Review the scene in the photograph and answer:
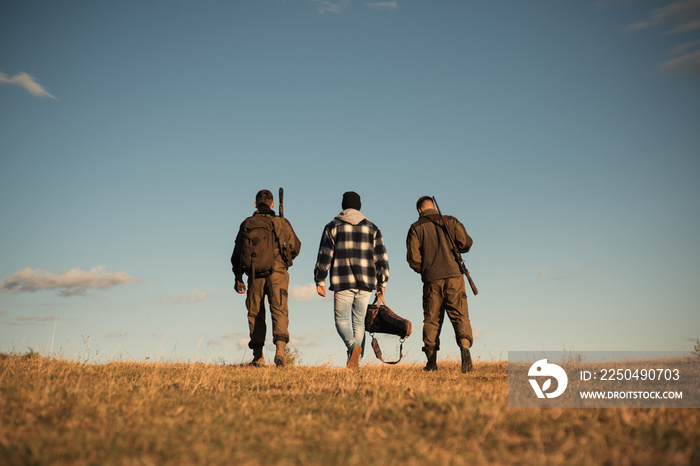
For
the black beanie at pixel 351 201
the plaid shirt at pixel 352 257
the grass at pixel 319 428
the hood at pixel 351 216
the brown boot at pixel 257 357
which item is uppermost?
the black beanie at pixel 351 201

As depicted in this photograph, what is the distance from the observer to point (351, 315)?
9281mm

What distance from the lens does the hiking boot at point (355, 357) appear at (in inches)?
353

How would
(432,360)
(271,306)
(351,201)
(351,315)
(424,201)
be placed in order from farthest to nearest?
(424,201) < (351,201) < (271,306) < (432,360) < (351,315)

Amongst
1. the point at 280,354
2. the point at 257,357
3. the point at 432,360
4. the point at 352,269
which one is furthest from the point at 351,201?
the point at 257,357

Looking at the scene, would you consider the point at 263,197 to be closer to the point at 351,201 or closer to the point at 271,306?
the point at 351,201

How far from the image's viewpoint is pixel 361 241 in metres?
9.35

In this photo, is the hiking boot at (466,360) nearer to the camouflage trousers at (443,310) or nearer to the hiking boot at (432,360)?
the camouflage trousers at (443,310)

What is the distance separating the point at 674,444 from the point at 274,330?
699 centimetres

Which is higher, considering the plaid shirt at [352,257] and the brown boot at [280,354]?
the plaid shirt at [352,257]

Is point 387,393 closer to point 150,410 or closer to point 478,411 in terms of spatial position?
point 478,411

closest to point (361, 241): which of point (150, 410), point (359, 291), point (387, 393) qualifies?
point (359, 291)

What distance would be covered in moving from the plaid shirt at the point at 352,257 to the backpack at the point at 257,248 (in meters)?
0.87

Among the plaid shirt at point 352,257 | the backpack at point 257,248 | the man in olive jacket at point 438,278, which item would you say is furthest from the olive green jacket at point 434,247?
the backpack at point 257,248

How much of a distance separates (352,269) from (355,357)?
1455 millimetres
